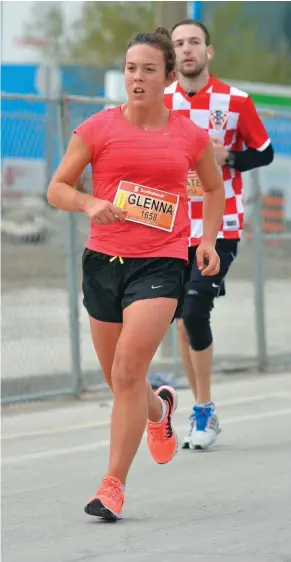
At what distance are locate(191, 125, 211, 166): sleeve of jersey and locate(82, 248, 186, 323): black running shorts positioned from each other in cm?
49

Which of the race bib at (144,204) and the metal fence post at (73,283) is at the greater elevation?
the race bib at (144,204)

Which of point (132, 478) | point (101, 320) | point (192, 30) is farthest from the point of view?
point (192, 30)

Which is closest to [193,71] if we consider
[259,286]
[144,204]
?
[144,204]

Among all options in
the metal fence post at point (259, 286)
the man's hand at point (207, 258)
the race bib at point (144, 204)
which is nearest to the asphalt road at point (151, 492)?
Result: the man's hand at point (207, 258)

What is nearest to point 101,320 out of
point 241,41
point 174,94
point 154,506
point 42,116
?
point 154,506

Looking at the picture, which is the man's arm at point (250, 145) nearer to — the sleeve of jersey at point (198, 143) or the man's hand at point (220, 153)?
the man's hand at point (220, 153)

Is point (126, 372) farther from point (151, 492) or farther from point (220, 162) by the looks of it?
point (220, 162)

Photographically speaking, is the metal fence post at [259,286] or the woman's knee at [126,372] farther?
the metal fence post at [259,286]

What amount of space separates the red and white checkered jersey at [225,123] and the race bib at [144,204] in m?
1.87

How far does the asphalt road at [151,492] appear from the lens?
544 centimetres

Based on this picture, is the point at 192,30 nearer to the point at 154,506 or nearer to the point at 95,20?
the point at 154,506

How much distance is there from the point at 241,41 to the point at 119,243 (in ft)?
121

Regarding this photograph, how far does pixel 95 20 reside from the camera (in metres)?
44.2

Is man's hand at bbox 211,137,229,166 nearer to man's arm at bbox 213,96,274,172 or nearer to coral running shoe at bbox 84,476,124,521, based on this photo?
man's arm at bbox 213,96,274,172
